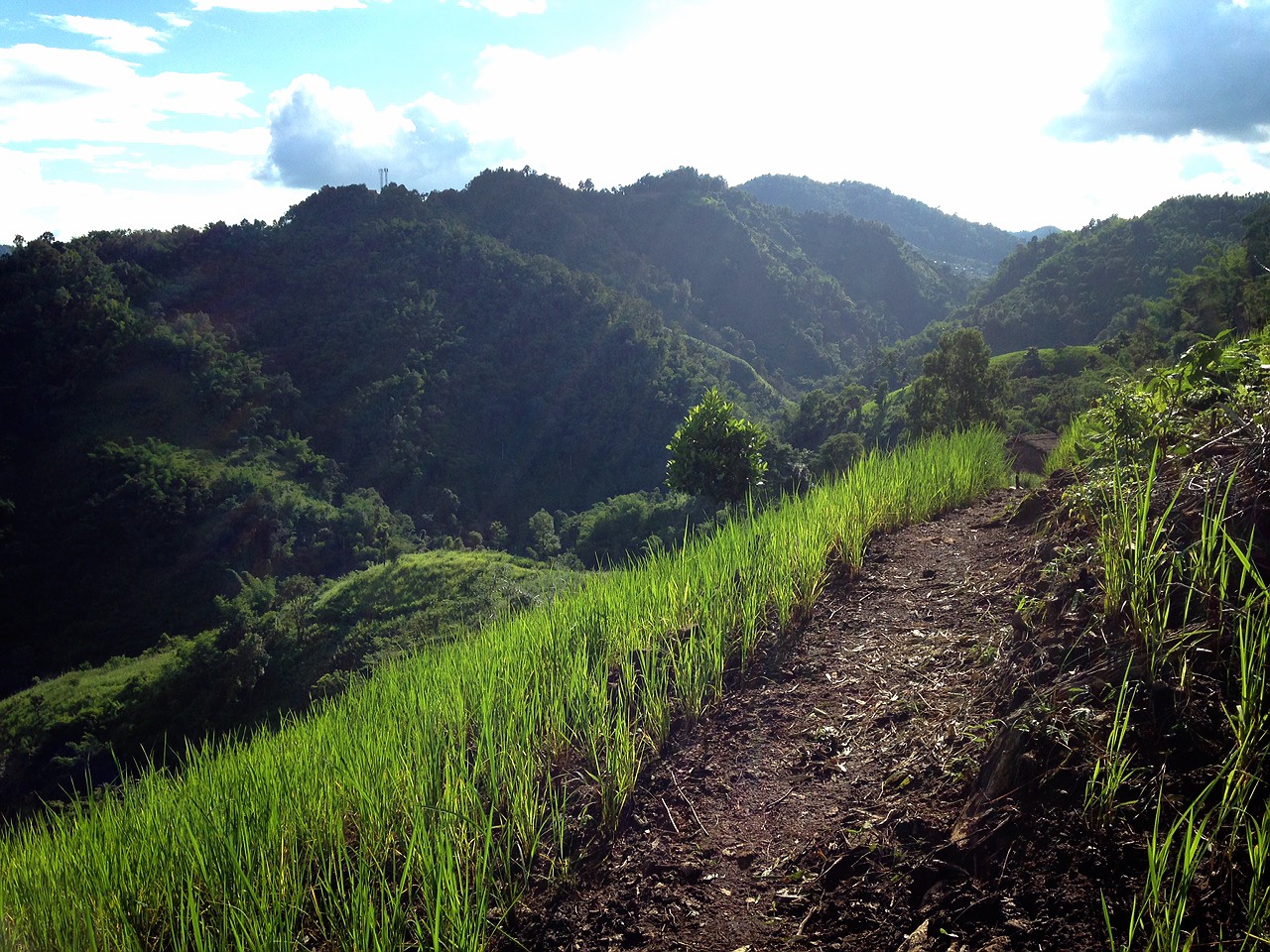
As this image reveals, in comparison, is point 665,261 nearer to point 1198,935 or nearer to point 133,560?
point 133,560

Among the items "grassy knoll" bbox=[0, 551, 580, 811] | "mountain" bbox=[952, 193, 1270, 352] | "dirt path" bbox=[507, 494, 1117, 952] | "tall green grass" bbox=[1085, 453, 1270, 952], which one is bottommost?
"grassy knoll" bbox=[0, 551, 580, 811]

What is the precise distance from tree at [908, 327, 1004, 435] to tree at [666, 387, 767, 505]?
5.02 meters

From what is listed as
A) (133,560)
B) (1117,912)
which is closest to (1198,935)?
(1117,912)

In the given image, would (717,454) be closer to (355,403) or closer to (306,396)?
(355,403)

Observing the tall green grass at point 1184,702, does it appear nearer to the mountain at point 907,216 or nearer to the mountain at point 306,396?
the mountain at point 306,396

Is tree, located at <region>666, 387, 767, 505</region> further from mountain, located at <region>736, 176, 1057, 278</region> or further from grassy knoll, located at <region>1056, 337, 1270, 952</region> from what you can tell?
mountain, located at <region>736, 176, 1057, 278</region>

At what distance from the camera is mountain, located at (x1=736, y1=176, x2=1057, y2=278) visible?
141 m

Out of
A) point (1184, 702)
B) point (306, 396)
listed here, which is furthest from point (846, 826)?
point (306, 396)

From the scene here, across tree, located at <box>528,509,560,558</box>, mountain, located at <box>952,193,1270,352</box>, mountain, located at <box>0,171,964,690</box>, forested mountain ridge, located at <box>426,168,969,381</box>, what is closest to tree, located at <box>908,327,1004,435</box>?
tree, located at <box>528,509,560,558</box>

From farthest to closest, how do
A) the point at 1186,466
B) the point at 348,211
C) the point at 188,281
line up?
the point at 348,211 < the point at 188,281 < the point at 1186,466

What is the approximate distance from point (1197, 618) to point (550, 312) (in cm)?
7735

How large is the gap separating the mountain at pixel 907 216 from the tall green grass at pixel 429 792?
148 meters

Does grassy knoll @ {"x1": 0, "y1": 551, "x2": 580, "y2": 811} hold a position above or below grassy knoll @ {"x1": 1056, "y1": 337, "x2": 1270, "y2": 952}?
below

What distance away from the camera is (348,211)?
8475cm
